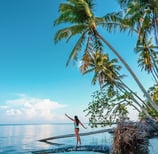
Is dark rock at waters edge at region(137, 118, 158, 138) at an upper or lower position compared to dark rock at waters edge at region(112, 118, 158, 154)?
upper

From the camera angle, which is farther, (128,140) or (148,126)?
(148,126)

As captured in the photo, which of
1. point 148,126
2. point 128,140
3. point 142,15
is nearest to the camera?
point 128,140

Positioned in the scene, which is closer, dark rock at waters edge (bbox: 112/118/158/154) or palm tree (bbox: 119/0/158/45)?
dark rock at waters edge (bbox: 112/118/158/154)

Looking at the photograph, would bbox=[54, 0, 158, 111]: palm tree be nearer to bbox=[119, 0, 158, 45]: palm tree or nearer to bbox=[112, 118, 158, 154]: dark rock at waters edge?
bbox=[119, 0, 158, 45]: palm tree

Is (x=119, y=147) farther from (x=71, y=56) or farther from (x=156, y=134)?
(x=156, y=134)

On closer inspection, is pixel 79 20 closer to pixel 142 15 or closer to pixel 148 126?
pixel 142 15

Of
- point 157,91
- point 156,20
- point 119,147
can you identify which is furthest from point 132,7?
point 157,91

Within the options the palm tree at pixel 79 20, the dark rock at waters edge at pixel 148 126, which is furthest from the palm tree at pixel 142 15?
the dark rock at waters edge at pixel 148 126

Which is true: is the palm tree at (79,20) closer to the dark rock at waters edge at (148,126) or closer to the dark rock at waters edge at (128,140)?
the dark rock at waters edge at (148,126)

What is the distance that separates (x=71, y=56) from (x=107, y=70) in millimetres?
10956

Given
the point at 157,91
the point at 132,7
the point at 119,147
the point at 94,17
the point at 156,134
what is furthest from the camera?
the point at 157,91

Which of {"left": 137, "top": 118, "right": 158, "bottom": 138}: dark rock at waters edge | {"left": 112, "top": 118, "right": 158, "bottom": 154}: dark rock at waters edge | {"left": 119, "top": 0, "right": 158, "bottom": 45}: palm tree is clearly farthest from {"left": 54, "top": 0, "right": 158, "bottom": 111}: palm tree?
{"left": 112, "top": 118, "right": 158, "bottom": 154}: dark rock at waters edge

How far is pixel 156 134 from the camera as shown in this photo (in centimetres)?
2514

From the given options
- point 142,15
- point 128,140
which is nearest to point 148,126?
point 142,15
